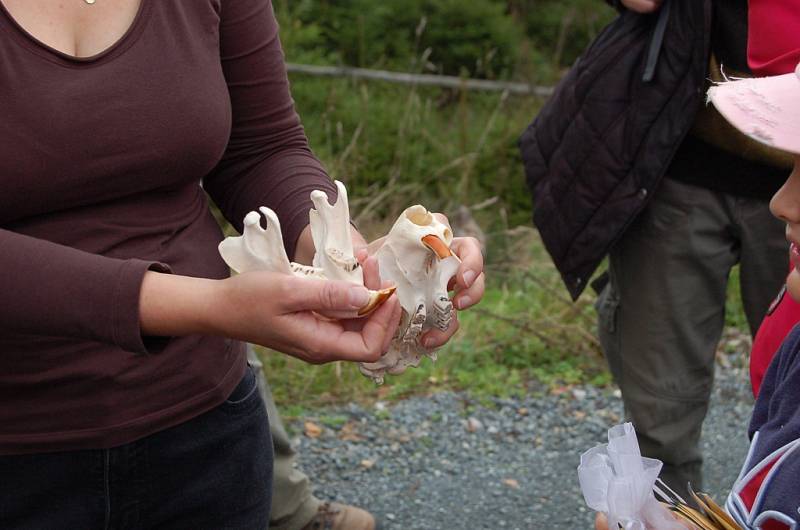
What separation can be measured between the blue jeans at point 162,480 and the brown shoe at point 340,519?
1.36 meters

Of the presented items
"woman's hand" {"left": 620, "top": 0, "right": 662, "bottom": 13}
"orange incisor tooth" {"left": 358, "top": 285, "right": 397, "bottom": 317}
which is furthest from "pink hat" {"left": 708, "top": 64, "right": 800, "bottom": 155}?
"woman's hand" {"left": 620, "top": 0, "right": 662, "bottom": 13}

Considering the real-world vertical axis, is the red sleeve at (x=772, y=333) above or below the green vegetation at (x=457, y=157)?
above

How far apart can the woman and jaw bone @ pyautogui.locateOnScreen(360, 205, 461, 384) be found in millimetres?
45

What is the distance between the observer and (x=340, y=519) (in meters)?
3.23

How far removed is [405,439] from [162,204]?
8.29 feet

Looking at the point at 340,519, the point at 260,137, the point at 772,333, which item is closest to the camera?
the point at 260,137

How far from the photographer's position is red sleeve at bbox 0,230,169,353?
138 centimetres

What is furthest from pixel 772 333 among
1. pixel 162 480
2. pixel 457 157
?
pixel 457 157

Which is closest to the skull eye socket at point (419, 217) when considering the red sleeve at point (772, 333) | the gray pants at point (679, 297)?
the red sleeve at point (772, 333)

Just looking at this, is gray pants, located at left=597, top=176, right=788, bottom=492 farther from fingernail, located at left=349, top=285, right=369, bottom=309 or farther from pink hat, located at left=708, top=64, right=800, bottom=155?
fingernail, located at left=349, top=285, right=369, bottom=309

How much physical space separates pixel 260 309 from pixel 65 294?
0.86 feet

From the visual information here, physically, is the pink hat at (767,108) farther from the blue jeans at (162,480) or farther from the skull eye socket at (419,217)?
the blue jeans at (162,480)

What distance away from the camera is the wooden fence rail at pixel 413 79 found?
705 cm

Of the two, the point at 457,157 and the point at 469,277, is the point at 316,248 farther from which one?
the point at 457,157
